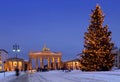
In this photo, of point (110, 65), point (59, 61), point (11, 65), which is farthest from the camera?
point (59, 61)

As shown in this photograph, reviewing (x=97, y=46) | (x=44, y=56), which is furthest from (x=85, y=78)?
(x=44, y=56)

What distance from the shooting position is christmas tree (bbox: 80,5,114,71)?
6109 centimetres

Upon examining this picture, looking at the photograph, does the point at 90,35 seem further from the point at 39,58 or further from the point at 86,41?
the point at 39,58

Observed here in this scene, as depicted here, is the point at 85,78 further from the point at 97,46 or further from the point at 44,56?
the point at 44,56

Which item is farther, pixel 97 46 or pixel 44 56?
pixel 44 56

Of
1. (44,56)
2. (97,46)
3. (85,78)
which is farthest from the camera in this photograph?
(44,56)

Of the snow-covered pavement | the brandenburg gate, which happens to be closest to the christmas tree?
the snow-covered pavement

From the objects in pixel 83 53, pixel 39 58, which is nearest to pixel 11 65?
pixel 39 58

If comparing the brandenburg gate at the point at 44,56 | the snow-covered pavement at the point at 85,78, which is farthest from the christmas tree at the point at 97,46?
the brandenburg gate at the point at 44,56

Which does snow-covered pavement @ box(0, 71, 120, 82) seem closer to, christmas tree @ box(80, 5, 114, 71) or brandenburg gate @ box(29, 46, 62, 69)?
christmas tree @ box(80, 5, 114, 71)

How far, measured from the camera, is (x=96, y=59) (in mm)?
61281

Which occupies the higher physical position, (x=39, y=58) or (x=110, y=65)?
(x=39, y=58)

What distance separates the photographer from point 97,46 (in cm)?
6169

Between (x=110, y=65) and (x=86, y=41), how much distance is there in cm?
588
